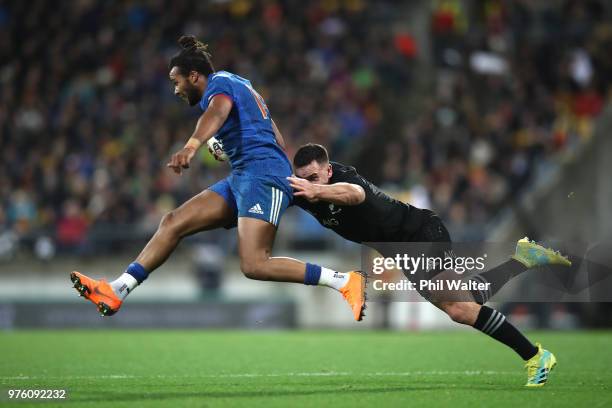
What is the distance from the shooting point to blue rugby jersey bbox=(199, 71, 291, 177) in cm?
798

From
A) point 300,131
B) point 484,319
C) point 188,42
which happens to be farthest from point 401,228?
point 300,131

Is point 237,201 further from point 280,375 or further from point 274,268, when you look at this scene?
point 280,375

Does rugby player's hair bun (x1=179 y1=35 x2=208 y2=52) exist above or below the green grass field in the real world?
above

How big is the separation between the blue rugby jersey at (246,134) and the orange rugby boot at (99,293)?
1383 mm

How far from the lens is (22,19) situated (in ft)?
71.5

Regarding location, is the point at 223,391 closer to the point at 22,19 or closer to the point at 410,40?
the point at 410,40

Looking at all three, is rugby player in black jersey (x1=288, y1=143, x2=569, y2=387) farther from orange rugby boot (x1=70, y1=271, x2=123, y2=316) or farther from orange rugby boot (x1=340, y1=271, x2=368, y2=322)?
orange rugby boot (x1=70, y1=271, x2=123, y2=316)

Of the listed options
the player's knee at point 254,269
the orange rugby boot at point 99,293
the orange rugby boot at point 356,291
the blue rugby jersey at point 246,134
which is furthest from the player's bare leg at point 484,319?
the orange rugby boot at point 99,293

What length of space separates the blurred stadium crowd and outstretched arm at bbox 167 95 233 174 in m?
8.54

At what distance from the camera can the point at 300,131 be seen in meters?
18.5

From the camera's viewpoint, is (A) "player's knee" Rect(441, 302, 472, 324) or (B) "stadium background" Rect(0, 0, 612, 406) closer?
(A) "player's knee" Rect(441, 302, 472, 324)

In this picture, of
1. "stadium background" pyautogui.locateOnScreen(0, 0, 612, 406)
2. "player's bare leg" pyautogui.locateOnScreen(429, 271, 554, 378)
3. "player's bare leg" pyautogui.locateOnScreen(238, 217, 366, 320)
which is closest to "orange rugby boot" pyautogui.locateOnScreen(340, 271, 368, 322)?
"player's bare leg" pyautogui.locateOnScreen(238, 217, 366, 320)

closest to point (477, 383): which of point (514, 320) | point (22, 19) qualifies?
point (514, 320)

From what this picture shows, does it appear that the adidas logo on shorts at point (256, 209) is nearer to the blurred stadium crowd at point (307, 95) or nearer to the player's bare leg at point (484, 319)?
the player's bare leg at point (484, 319)
